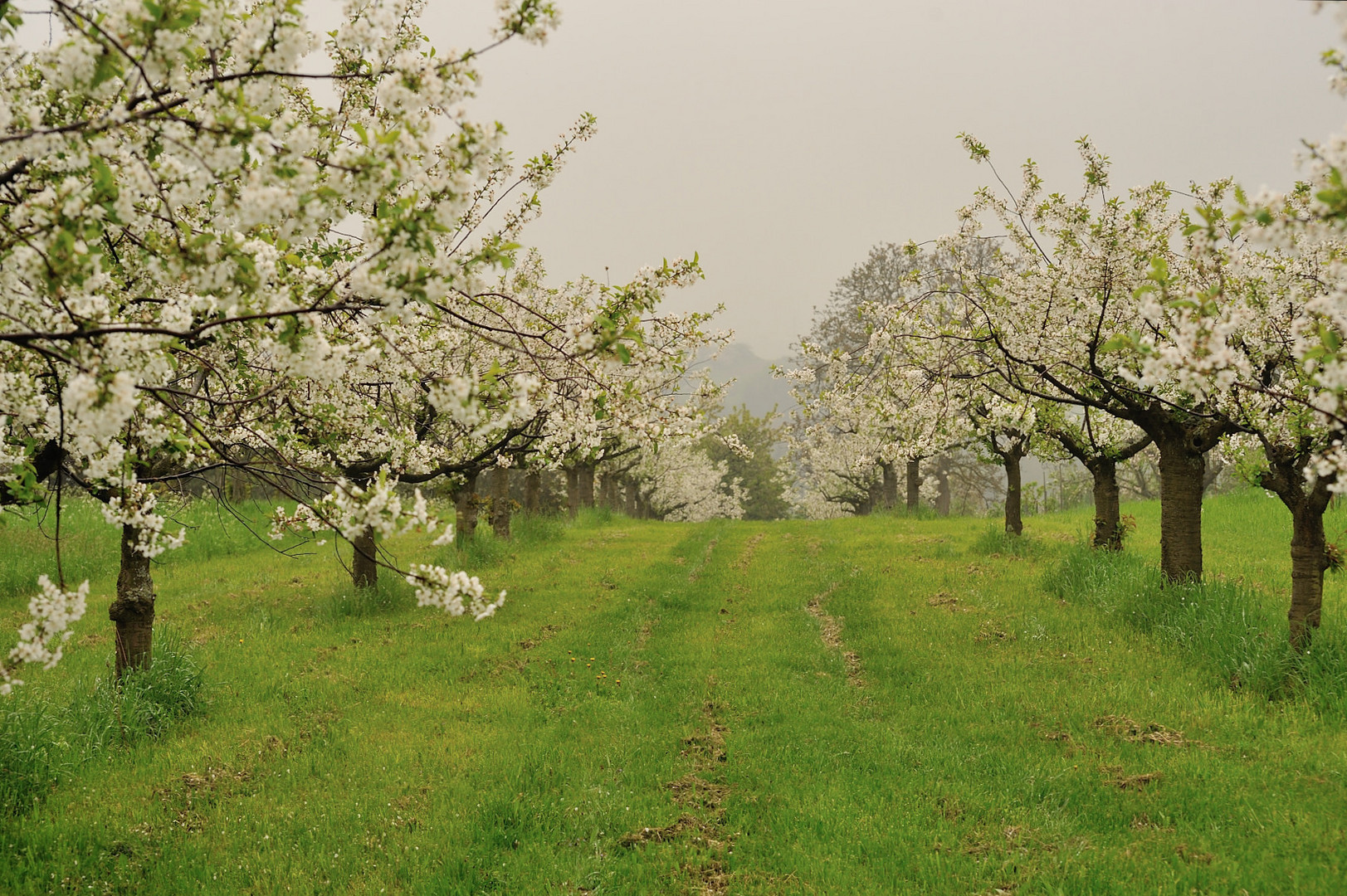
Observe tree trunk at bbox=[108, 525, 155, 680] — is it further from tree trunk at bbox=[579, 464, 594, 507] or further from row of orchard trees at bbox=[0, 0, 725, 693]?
tree trunk at bbox=[579, 464, 594, 507]

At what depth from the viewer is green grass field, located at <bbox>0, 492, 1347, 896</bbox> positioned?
5.50 meters

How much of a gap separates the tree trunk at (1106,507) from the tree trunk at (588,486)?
2207 cm

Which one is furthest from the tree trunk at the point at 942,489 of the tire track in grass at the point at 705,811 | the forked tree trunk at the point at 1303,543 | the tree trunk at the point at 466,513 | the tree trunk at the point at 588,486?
the tire track in grass at the point at 705,811

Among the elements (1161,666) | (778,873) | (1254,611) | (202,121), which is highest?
(202,121)

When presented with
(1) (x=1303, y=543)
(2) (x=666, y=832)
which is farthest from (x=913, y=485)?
(2) (x=666, y=832)

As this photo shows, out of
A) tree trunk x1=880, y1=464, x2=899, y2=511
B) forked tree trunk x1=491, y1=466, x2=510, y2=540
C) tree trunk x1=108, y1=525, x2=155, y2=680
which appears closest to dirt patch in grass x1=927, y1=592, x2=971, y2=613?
tree trunk x1=108, y1=525, x2=155, y2=680

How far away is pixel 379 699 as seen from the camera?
29.3ft

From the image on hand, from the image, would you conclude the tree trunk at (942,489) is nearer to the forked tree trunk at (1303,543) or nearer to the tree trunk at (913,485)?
the tree trunk at (913,485)

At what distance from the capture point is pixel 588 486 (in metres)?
35.4

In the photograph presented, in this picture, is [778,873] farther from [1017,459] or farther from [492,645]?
[1017,459]

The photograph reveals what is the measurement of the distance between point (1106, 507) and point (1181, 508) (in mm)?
4496

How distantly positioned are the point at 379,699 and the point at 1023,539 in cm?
1515

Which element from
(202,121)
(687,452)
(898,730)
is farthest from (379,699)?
(687,452)

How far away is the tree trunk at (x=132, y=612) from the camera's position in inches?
339
